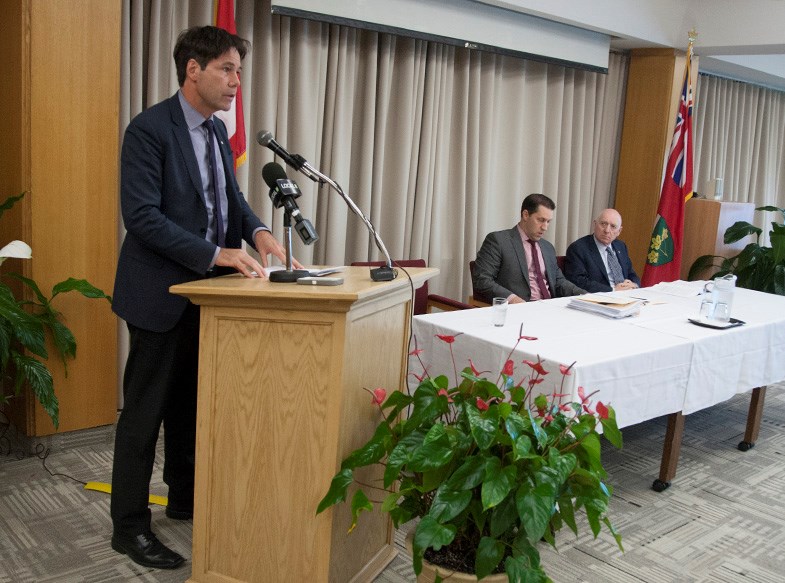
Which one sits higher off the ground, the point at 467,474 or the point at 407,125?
the point at 407,125

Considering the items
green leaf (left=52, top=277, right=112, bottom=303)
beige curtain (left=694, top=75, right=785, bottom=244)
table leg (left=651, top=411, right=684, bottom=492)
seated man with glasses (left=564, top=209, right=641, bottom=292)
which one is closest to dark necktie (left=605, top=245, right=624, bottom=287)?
seated man with glasses (left=564, top=209, right=641, bottom=292)

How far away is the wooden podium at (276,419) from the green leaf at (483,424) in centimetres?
34

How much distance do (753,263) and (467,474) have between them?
5.27m

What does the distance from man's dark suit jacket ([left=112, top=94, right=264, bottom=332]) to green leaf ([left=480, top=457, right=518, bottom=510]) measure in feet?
3.23

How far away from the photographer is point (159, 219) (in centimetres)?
232

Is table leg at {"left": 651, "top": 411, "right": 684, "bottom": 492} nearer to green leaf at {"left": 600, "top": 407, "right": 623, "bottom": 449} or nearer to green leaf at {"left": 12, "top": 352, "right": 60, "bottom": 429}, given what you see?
green leaf at {"left": 600, "top": 407, "right": 623, "bottom": 449}

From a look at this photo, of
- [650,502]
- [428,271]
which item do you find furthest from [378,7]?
[650,502]

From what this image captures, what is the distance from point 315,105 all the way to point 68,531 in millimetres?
2773

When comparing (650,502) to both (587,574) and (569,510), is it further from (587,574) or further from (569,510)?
(569,510)

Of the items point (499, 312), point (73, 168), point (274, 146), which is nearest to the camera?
point (274, 146)

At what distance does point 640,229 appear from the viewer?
6883mm

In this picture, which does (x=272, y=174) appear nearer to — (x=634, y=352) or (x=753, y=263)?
(x=634, y=352)

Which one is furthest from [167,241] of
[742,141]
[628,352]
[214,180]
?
[742,141]

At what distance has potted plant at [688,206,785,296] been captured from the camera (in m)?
6.24
